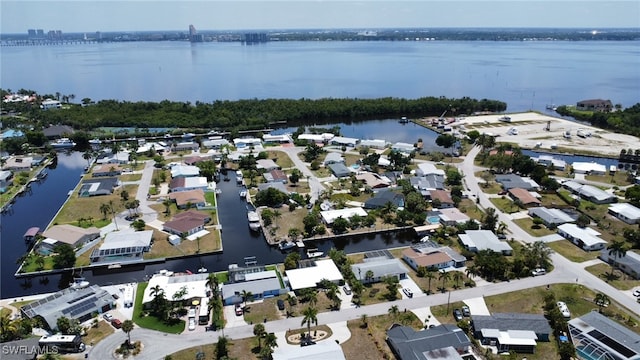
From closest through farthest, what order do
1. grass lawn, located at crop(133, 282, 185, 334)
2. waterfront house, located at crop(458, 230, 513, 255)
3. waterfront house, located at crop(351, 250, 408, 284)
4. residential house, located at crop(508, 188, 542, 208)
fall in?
1. grass lawn, located at crop(133, 282, 185, 334)
2. waterfront house, located at crop(351, 250, 408, 284)
3. waterfront house, located at crop(458, 230, 513, 255)
4. residential house, located at crop(508, 188, 542, 208)

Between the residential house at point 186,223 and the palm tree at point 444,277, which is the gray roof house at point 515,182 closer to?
the palm tree at point 444,277

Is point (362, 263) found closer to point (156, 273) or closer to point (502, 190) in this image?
point (156, 273)

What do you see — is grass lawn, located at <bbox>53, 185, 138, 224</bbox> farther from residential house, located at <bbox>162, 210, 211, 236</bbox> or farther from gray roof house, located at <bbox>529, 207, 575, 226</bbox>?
gray roof house, located at <bbox>529, 207, 575, 226</bbox>

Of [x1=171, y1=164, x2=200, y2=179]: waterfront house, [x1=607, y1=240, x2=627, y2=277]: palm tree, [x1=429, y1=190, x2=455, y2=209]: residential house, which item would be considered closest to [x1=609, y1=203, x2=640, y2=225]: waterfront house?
[x1=607, y1=240, x2=627, y2=277]: palm tree

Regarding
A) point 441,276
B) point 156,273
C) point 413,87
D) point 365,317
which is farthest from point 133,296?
point 413,87

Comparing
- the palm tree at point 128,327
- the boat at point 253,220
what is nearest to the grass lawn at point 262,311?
the palm tree at point 128,327

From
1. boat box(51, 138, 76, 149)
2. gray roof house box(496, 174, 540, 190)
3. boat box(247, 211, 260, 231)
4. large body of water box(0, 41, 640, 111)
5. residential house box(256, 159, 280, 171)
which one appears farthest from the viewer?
large body of water box(0, 41, 640, 111)

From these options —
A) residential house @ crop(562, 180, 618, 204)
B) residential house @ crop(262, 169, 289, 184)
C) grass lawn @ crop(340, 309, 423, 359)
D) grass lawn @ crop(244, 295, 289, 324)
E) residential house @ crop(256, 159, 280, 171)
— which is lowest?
grass lawn @ crop(340, 309, 423, 359)
